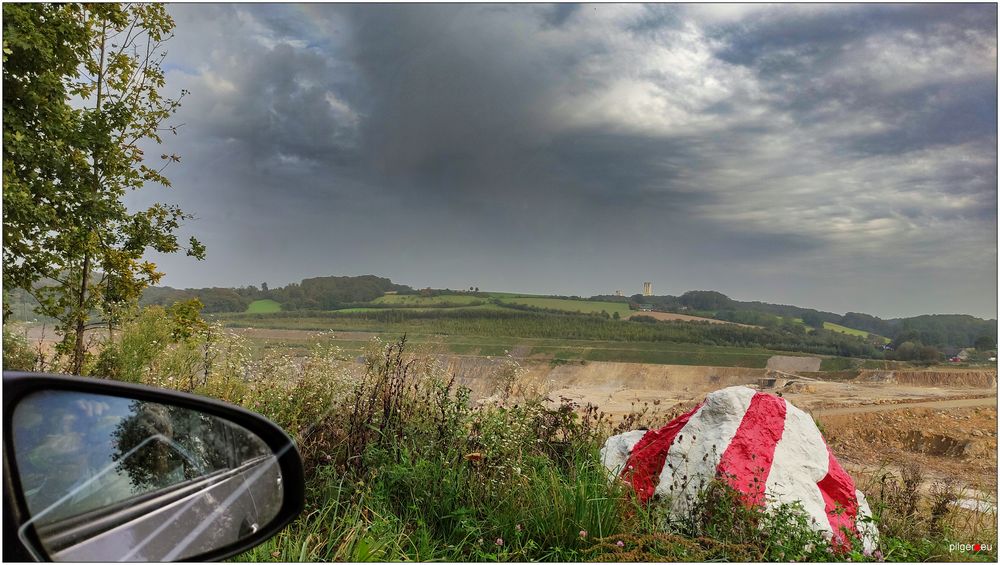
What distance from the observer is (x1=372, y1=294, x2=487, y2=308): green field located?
109 feet

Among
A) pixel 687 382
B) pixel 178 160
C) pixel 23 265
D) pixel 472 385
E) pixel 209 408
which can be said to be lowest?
pixel 687 382

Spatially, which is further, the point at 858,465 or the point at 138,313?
the point at 858,465

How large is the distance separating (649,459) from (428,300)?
31.1 m

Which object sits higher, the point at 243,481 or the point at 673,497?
the point at 243,481

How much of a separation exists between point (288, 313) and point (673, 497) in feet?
81.7

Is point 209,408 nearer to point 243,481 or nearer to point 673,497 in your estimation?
point 243,481

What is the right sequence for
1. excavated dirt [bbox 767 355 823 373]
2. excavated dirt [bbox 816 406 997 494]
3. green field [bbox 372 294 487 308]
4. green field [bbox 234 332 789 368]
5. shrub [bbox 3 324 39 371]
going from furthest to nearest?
1. green field [bbox 372 294 487 308]
2. excavated dirt [bbox 767 355 823 373]
3. green field [bbox 234 332 789 368]
4. excavated dirt [bbox 816 406 997 494]
5. shrub [bbox 3 324 39 371]

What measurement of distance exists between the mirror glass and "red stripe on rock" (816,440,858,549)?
378 cm

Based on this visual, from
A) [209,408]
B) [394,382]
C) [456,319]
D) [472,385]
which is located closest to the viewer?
[209,408]

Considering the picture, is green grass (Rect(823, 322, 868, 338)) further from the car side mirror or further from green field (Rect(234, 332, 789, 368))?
the car side mirror

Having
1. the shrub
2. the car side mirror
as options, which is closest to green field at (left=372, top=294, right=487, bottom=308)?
the shrub

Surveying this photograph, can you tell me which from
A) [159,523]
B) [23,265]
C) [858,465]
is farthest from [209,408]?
[858,465]

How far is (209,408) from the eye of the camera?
173 centimetres

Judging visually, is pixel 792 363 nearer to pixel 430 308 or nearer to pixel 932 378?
pixel 932 378
